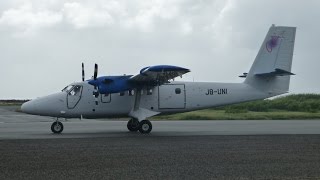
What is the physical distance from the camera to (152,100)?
89.7ft

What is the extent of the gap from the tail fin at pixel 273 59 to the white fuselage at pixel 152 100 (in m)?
0.50

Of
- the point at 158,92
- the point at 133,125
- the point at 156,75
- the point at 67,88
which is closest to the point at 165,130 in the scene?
the point at 133,125

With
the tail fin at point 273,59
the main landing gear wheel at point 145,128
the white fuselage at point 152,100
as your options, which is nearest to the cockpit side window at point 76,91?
the white fuselage at point 152,100

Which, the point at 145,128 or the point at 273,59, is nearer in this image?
the point at 145,128

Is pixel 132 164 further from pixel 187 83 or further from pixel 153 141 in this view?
pixel 187 83

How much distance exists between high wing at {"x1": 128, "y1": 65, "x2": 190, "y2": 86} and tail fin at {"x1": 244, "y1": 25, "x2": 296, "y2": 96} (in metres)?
5.75

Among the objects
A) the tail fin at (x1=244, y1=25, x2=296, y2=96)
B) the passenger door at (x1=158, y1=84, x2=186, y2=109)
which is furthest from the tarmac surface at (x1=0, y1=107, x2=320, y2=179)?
the tail fin at (x1=244, y1=25, x2=296, y2=96)

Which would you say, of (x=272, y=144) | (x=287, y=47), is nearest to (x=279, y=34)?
(x=287, y=47)

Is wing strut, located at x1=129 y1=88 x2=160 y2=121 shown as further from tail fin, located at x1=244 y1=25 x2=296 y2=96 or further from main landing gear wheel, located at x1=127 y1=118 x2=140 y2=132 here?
tail fin, located at x1=244 y1=25 x2=296 y2=96

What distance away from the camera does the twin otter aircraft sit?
25.9 metres

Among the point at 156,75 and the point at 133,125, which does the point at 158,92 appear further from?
the point at 156,75

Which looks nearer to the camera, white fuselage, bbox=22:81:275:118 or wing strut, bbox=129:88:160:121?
white fuselage, bbox=22:81:275:118

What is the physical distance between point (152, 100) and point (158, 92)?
56cm

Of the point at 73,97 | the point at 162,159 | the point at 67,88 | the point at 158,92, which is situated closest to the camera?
the point at 162,159
